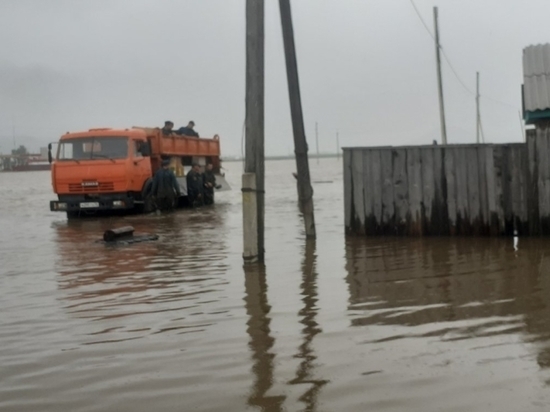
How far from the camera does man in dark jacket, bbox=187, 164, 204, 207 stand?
2406cm

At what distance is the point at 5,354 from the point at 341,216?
43.3 feet

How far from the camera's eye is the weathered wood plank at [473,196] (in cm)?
1205

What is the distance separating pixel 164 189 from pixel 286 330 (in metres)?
15.6

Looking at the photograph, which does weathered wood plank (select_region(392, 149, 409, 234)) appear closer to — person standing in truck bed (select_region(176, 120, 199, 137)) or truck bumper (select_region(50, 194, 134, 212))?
truck bumper (select_region(50, 194, 134, 212))

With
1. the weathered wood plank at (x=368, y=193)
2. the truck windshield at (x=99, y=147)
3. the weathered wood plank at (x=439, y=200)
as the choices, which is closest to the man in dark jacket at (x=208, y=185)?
the truck windshield at (x=99, y=147)

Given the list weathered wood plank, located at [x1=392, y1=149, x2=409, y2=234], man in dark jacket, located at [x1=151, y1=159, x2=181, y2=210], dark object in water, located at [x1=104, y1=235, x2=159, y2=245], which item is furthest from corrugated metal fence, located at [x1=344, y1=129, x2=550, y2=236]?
man in dark jacket, located at [x1=151, y1=159, x2=181, y2=210]

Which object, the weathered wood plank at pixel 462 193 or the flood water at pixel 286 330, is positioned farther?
the weathered wood plank at pixel 462 193

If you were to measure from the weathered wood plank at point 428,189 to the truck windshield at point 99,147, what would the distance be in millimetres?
10923

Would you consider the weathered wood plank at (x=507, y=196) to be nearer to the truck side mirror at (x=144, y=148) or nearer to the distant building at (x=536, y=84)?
the distant building at (x=536, y=84)

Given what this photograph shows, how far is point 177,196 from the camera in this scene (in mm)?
22422

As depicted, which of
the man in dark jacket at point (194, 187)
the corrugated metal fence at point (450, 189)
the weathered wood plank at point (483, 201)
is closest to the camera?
the corrugated metal fence at point (450, 189)

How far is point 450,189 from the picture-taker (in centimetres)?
1217

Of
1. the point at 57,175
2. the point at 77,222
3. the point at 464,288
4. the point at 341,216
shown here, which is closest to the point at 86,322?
the point at 464,288

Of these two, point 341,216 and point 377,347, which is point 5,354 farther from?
point 341,216
